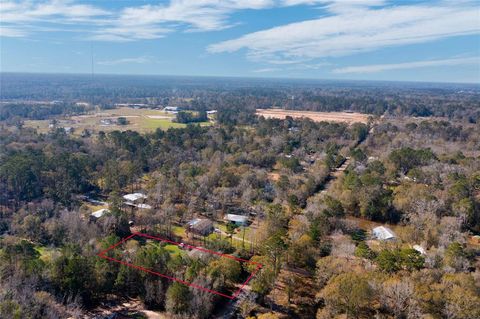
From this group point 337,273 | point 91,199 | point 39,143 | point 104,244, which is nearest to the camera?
point 337,273

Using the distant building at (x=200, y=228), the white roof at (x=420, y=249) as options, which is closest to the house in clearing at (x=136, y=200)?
the distant building at (x=200, y=228)

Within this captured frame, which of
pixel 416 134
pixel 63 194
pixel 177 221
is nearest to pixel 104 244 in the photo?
pixel 177 221

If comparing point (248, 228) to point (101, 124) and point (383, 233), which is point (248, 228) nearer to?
point (383, 233)

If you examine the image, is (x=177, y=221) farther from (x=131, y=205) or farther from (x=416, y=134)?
(x=416, y=134)

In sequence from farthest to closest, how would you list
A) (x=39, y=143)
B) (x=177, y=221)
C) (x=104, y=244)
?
(x=39, y=143) < (x=177, y=221) < (x=104, y=244)

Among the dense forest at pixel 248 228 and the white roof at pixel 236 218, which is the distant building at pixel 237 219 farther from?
the dense forest at pixel 248 228
